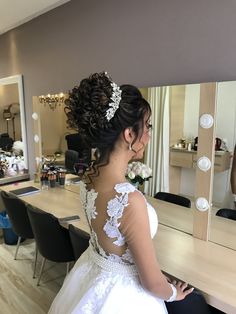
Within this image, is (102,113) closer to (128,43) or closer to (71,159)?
(128,43)

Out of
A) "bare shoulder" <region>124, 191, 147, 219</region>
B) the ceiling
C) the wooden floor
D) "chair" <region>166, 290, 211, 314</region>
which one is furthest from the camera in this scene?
the ceiling

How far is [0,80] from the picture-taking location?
364cm

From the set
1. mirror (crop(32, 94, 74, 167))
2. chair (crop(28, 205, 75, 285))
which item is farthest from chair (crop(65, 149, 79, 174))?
chair (crop(28, 205, 75, 285))

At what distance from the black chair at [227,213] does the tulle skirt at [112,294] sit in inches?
31.3

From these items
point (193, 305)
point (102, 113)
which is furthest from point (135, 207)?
point (193, 305)

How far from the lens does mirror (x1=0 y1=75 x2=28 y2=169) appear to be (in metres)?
3.38

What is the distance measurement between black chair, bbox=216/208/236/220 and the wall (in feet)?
2.58

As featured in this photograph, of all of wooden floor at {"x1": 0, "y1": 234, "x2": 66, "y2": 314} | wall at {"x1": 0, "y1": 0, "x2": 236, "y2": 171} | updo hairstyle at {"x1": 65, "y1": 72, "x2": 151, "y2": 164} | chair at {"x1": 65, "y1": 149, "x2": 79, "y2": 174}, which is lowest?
wooden floor at {"x1": 0, "y1": 234, "x2": 66, "y2": 314}

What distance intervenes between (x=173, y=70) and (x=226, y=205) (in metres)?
0.92

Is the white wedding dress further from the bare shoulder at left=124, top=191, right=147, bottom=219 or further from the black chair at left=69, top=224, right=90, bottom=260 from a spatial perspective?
the black chair at left=69, top=224, right=90, bottom=260

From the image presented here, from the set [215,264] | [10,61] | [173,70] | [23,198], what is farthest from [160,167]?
[10,61]

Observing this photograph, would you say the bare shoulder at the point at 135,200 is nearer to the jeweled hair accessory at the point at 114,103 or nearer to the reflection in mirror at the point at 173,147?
the jeweled hair accessory at the point at 114,103

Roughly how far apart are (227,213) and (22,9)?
246 centimetres

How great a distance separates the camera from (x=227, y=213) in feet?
5.83
